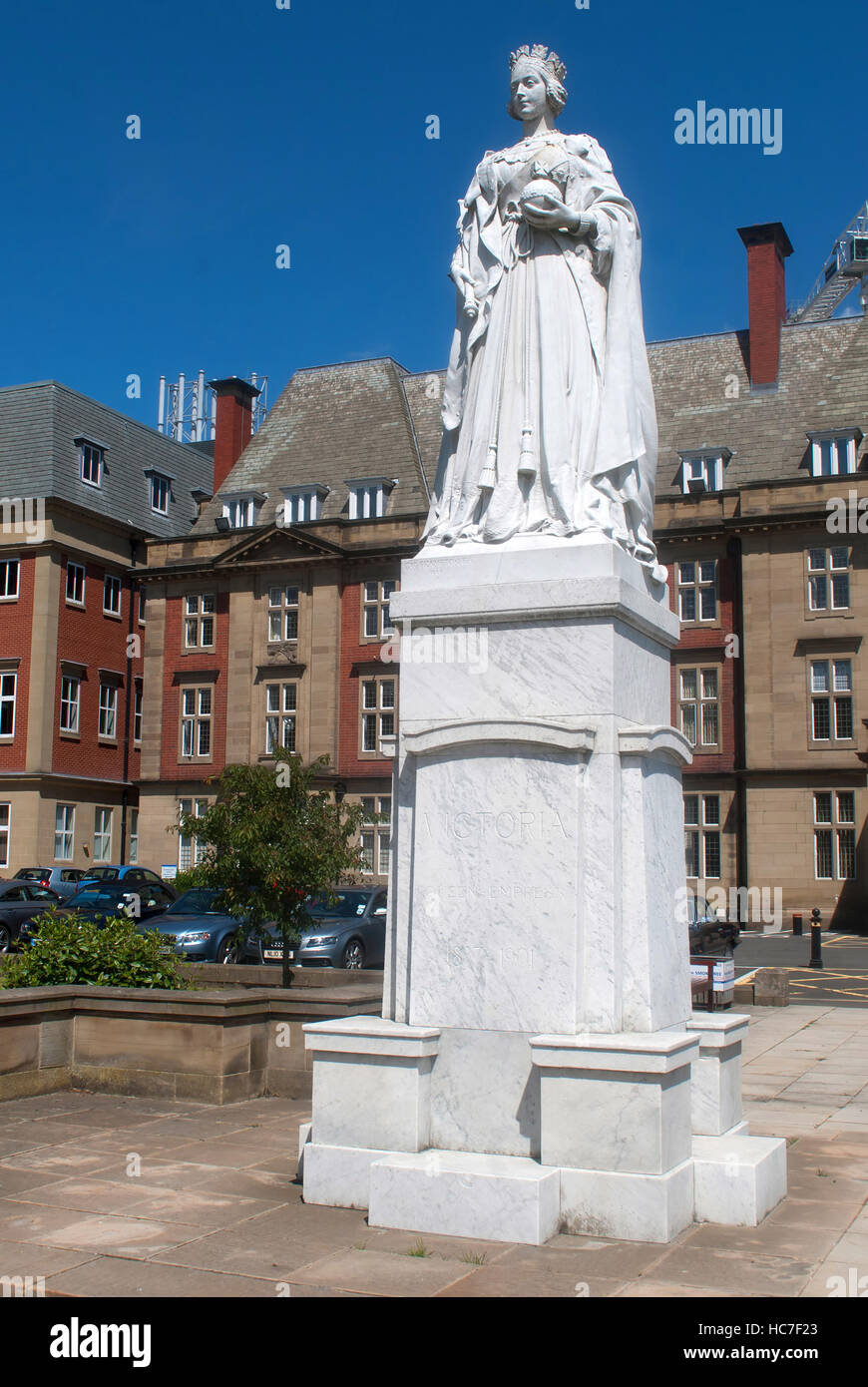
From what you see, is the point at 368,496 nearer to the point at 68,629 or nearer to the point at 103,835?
the point at 68,629

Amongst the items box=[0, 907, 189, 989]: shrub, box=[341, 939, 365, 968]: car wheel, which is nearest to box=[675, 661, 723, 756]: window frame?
box=[341, 939, 365, 968]: car wheel

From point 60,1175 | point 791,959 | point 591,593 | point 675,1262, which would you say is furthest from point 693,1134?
point 791,959

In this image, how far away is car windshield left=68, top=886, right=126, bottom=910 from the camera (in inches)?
1115

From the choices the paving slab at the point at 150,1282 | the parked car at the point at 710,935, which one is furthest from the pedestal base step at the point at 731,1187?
the parked car at the point at 710,935

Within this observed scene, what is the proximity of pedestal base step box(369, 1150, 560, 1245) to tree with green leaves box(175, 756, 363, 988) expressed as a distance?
9.26 meters

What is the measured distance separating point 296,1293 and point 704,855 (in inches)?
1470

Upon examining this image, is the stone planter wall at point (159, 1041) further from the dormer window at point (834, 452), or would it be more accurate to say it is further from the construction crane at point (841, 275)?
the construction crane at point (841, 275)

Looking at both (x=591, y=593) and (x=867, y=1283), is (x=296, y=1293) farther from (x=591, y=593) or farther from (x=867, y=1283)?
(x=591, y=593)

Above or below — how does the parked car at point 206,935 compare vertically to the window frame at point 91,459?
below

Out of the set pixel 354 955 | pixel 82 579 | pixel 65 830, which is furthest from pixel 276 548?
pixel 354 955

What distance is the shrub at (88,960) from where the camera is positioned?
11508 millimetres

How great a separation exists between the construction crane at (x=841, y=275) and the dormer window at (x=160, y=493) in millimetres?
28357

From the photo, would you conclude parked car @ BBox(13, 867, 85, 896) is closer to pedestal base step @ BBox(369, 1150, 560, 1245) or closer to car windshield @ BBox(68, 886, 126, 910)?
car windshield @ BBox(68, 886, 126, 910)
